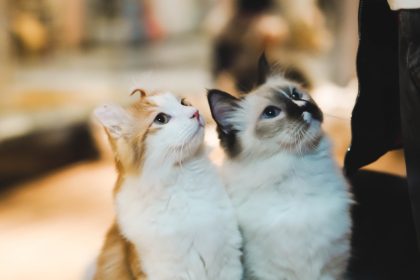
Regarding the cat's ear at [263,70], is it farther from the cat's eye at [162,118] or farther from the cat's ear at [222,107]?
the cat's eye at [162,118]

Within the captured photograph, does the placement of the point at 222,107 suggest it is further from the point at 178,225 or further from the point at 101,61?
the point at 101,61

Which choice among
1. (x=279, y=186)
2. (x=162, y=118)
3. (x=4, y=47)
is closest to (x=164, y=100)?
(x=162, y=118)

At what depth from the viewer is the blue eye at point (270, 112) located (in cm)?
107

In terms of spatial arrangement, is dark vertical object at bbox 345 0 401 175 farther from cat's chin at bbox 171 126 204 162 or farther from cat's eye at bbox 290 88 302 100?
cat's chin at bbox 171 126 204 162

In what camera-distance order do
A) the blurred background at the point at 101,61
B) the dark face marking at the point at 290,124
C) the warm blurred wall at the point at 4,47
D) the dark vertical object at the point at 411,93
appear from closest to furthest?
the dark vertical object at the point at 411,93 < the dark face marking at the point at 290,124 < the blurred background at the point at 101,61 < the warm blurred wall at the point at 4,47

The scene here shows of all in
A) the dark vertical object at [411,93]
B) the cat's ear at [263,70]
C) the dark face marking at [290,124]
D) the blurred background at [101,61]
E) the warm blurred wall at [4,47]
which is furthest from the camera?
the warm blurred wall at [4,47]

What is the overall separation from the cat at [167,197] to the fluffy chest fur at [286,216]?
60mm

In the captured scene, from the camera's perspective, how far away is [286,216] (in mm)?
1080

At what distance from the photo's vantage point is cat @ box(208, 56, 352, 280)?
1065 millimetres

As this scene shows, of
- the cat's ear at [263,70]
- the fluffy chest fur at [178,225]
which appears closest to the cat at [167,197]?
the fluffy chest fur at [178,225]

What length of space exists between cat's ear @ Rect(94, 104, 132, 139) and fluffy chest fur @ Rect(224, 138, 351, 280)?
240mm

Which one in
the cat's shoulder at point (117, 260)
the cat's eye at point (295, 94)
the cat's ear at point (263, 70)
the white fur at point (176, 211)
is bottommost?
the cat's shoulder at point (117, 260)

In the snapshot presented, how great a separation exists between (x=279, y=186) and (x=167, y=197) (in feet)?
0.79

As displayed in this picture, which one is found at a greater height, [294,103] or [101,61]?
[294,103]
